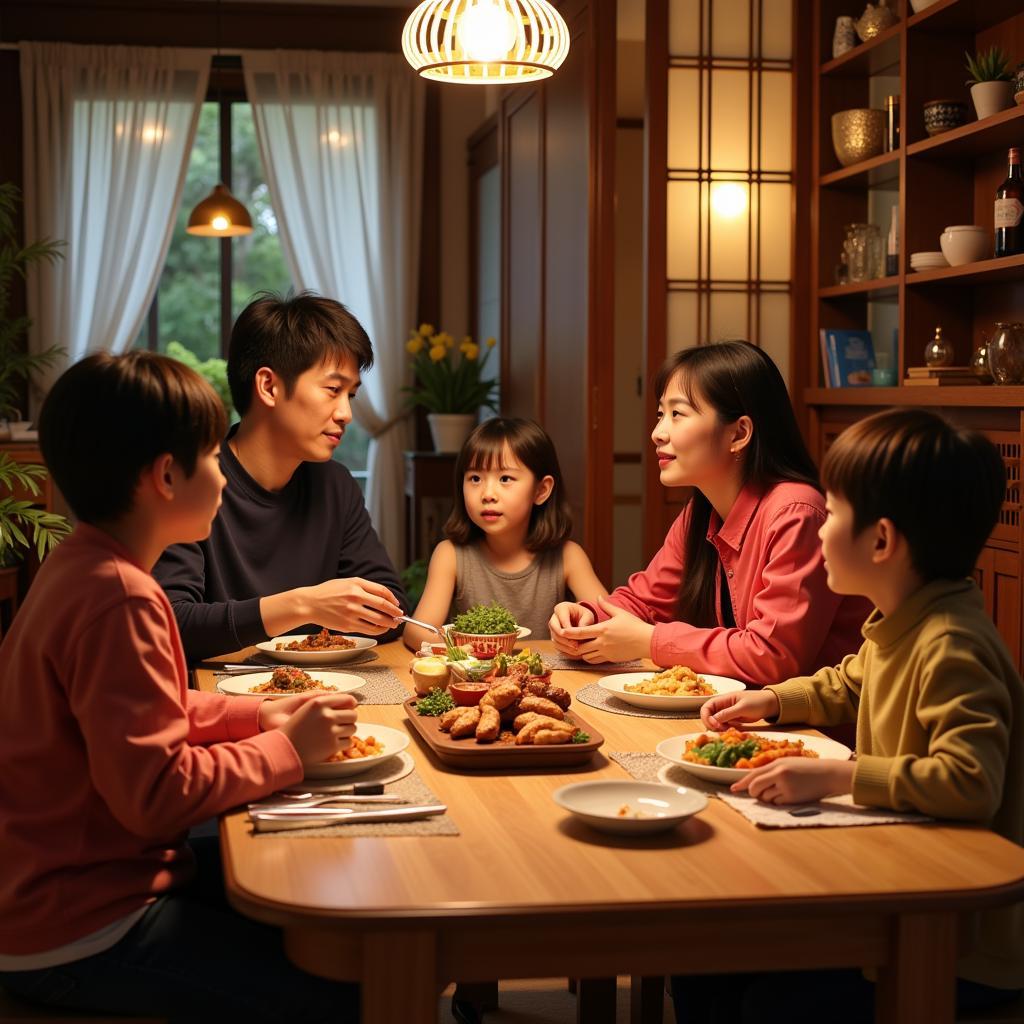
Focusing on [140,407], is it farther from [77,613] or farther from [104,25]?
[104,25]

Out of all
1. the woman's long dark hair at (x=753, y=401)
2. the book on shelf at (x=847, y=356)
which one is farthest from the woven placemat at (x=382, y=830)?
the book on shelf at (x=847, y=356)

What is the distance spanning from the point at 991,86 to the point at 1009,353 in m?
0.69

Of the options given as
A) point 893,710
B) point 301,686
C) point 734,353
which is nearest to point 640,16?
point 734,353

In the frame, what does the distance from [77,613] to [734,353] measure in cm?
131

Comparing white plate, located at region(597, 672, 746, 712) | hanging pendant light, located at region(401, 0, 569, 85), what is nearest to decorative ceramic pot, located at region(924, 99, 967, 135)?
hanging pendant light, located at region(401, 0, 569, 85)

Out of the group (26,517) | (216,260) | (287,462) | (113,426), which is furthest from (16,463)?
(113,426)

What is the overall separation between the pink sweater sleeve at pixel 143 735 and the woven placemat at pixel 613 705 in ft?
2.19

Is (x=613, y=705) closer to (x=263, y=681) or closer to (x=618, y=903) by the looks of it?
(x=263, y=681)

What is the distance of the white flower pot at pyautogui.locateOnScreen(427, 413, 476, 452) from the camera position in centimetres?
622

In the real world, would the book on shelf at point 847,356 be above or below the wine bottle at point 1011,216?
below

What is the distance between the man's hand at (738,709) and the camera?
1786 millimetres

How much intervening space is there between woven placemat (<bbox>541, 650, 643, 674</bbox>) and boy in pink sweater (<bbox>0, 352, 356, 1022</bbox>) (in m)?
0.83

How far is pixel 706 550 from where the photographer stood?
245 cm

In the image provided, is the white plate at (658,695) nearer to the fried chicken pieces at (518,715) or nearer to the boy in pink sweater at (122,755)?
the fried chicken pieces at (518,715)
